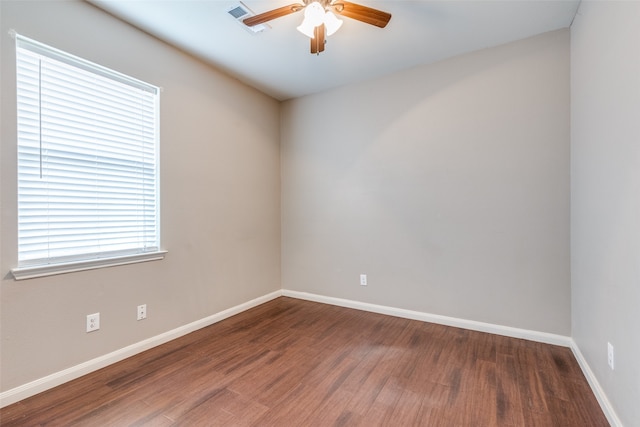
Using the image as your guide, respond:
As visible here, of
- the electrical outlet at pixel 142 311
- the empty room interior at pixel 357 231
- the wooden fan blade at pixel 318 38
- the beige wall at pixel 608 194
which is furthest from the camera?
the electrical outlet at pixel 142 311

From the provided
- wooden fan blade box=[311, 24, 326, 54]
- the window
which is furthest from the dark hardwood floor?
wooden fan blade box=[311, 24, 326, 54]

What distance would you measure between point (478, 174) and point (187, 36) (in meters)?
2.90

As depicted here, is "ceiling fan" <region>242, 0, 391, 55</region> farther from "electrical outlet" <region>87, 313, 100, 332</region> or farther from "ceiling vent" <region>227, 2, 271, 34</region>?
"electrical outlet" <region>87, 313, 100, 332</region>

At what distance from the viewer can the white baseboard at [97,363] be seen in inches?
69.8

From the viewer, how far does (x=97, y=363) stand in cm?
213

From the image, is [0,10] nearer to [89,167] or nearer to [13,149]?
[13,149]

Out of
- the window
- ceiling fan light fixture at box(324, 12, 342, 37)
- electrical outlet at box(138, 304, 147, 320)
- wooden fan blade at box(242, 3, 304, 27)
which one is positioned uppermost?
wooden fan blade at box(242, 3, 304, 27)

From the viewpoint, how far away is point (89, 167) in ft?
7.02

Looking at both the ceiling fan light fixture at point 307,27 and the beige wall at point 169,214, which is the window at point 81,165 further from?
the ceiling fan light fixture at point 307,27

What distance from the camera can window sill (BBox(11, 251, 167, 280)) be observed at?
1800 mm

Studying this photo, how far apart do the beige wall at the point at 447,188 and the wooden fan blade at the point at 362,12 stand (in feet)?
4.47

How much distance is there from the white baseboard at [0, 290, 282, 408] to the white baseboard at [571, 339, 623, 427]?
120 inches

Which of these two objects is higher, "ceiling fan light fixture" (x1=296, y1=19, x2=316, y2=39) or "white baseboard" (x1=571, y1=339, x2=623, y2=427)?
"ceiling fan light fixture" (x1=296, y1=19, x2=316, y2=39)

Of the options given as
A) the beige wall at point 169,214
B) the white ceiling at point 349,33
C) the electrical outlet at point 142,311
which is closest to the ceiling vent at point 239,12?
the white ceiling at point 349,33
